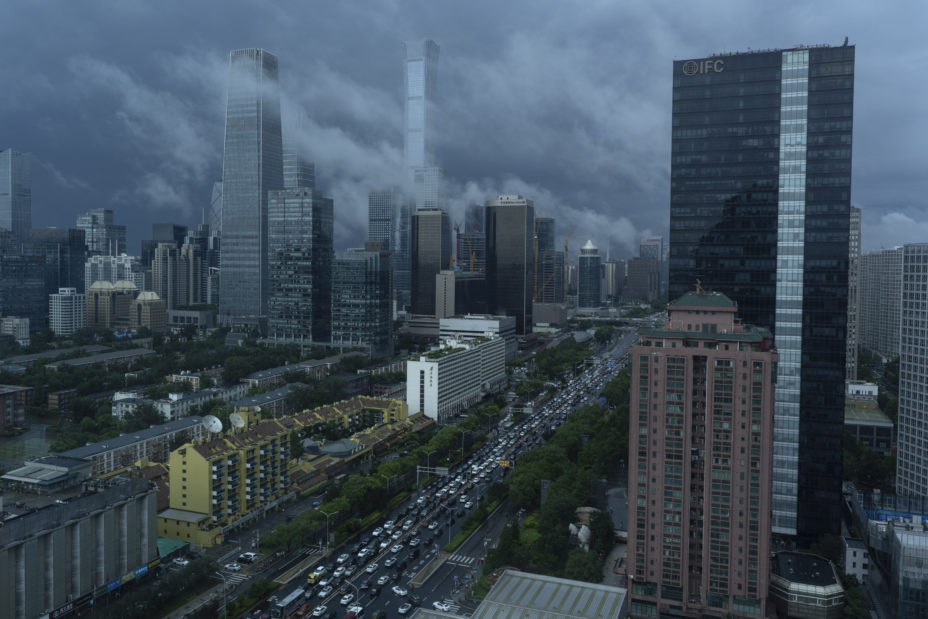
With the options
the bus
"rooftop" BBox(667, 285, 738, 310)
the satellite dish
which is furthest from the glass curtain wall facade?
"rooftop" BBox(667, 285, 738, 310)

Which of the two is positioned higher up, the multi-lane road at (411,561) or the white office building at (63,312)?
the white office building at (63,312)

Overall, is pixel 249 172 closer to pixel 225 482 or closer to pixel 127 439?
pixel 127 439

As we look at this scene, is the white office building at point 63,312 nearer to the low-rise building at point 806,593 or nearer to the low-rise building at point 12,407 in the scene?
the low-rise building at point 12,407

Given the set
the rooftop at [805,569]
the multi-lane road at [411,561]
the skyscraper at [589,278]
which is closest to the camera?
the rooftop at [805,569]

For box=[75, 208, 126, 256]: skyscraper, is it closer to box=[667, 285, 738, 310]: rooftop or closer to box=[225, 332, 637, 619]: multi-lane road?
box=[225, 332, 637, 619]: multi-lane road

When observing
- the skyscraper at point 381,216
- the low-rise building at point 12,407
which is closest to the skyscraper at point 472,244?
the skyscraper at point 381,216

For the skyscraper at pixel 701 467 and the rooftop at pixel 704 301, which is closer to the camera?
the skyscraper at pixel 701 467
